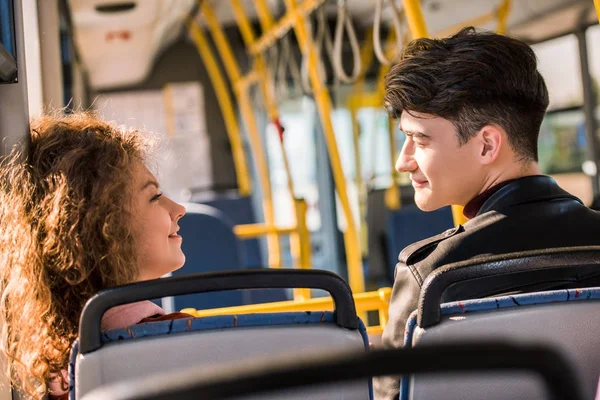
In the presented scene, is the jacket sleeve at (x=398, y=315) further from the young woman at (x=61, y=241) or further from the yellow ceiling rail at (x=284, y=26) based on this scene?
the yellow ceiling rail at (x=284, y=26)

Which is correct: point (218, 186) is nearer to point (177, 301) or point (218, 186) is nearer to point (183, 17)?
point (183, 17)

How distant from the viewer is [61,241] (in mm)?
1295

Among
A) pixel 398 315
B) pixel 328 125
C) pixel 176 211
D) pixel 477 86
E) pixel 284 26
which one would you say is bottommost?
pixel 398 315

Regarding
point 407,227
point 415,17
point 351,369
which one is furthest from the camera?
point 407,227

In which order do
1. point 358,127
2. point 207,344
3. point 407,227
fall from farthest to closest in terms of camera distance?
point 358,127 → point 407,227 → point 207,344

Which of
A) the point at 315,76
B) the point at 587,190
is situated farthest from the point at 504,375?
the point at 587,190

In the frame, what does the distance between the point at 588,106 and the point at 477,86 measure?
15.1 ft

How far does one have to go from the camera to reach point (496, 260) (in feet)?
3.76

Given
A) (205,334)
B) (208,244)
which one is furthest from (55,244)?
(208,244)

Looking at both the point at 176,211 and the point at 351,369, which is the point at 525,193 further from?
the point at 351,369

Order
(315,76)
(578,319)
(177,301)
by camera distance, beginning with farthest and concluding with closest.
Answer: (315,76) → (177,301) → (578,319)

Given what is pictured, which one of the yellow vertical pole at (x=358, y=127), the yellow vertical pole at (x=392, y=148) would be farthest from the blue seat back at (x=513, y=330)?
the yellow vertical pole at (x=358, y=127)

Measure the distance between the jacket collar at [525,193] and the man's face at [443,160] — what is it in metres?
0.13

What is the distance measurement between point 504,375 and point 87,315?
0.57m
